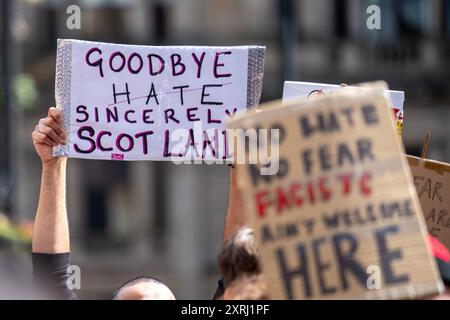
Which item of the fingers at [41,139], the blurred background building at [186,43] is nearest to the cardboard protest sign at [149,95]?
the fingers at [41,139]

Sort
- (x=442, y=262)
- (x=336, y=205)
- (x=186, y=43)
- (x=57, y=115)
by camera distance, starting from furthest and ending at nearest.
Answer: (x=186, y=43) → (x=57, y=115) → (x=442, y=262) → (x=336, y=205)

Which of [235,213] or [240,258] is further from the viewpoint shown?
[235,213]

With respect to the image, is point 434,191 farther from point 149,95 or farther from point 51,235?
point 51,235

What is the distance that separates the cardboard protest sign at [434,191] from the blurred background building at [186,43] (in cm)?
1526

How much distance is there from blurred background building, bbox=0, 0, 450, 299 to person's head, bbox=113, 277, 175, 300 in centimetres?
1546

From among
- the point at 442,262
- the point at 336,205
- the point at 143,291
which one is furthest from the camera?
the point at 143,291

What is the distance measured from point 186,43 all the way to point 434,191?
53.7 feet

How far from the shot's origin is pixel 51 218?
377 centimetres

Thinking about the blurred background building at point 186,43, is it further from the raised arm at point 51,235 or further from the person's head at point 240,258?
the person's head at point 240,258

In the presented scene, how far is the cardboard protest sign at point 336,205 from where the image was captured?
288cm

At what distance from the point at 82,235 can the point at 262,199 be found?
56.8 feet

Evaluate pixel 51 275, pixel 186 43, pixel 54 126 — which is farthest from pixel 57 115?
pixel 186 43
